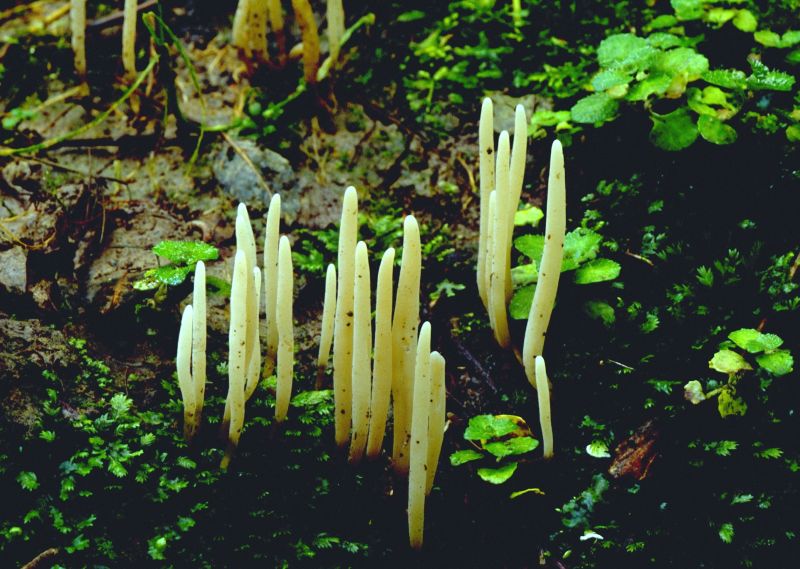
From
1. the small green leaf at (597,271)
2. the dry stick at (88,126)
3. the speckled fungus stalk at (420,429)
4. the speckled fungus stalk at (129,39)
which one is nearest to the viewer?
the speckled fungus stalk at (420,429)

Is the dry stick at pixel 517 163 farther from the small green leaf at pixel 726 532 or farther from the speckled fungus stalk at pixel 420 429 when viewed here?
the small green leaf at pixel 726 532

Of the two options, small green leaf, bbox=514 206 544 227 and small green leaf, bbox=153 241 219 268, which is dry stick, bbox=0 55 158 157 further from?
small green leaf, bbox=514 206 544 227

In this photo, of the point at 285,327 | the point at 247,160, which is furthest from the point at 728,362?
the point at 247,160

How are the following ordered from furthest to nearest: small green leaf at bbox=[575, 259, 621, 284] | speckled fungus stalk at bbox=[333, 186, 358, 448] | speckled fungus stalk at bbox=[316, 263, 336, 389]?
1. small green leaf at bbox=[575, 259, 621, 284]
2. speckled fungus stalk at bbox=[316, 263, 336, 389]
3. speckled fungus stalk at bbox=[333, 186, 358, 448]

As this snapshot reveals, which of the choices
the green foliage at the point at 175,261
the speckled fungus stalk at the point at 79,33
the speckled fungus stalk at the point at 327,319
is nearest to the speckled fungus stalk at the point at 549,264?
the speckled fungus stalk at the point at 327,319

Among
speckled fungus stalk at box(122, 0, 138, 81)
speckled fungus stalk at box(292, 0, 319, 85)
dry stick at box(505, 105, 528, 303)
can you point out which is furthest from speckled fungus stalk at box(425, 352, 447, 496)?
speckled fungus stalk at box(122, 0, 138, 81)

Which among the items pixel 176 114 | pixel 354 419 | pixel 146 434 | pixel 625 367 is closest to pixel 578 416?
pixel 625 367
